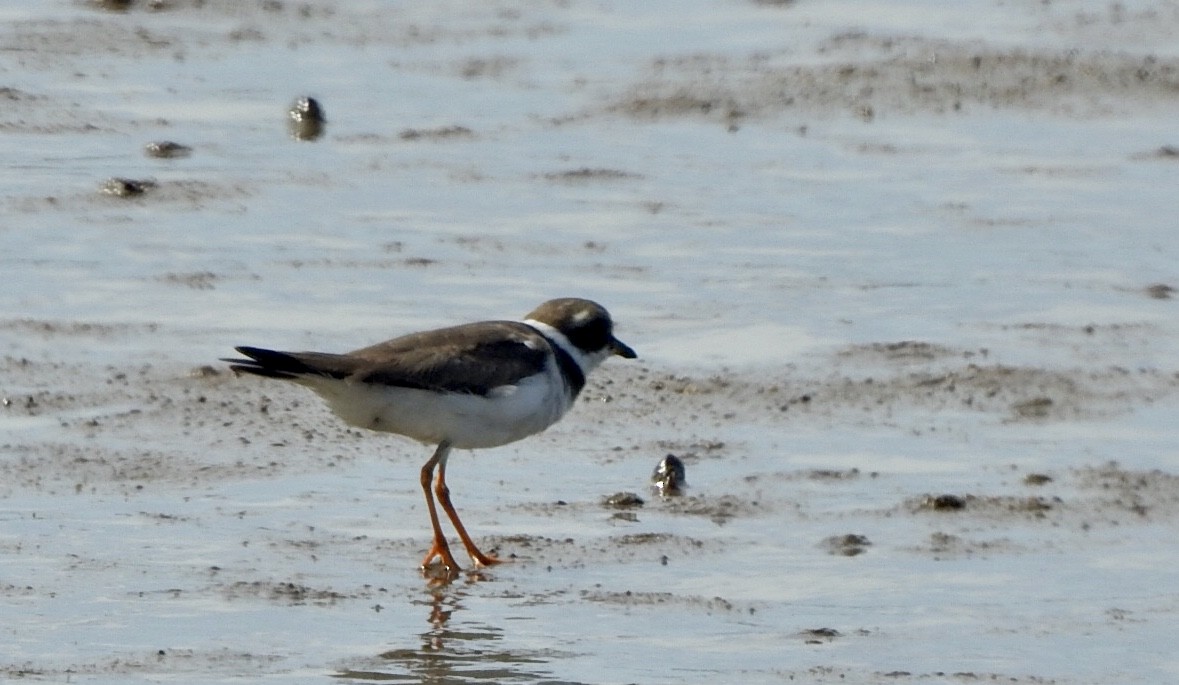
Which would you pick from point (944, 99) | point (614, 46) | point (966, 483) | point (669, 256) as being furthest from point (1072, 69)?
point (966, 483)

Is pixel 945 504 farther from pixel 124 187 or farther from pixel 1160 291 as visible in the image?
pixel 124 187

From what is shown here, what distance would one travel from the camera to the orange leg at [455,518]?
768 cm

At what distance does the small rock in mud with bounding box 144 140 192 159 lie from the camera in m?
12.7

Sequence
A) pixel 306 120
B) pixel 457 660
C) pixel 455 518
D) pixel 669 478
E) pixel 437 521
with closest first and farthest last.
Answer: pixel 457 660 < pixel 437 521 < pixel 455 518 < pixel 669 478 < pixel 306 120

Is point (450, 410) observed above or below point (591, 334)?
below

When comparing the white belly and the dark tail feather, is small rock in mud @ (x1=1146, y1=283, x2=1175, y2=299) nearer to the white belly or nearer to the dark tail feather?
the white belly

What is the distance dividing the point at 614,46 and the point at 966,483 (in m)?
8.07

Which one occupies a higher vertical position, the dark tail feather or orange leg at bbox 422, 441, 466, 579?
the dark tail feather

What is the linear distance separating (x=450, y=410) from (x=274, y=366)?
72 centimetres

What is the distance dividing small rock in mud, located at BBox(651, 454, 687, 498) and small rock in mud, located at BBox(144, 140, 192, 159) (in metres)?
5.22

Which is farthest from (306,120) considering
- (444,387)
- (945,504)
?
(945,504)

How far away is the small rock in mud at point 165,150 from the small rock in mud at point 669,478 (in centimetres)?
522

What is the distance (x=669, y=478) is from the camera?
8.26 m

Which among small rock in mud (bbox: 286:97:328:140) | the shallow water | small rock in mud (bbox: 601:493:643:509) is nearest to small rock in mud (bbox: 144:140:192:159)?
the shallow water
